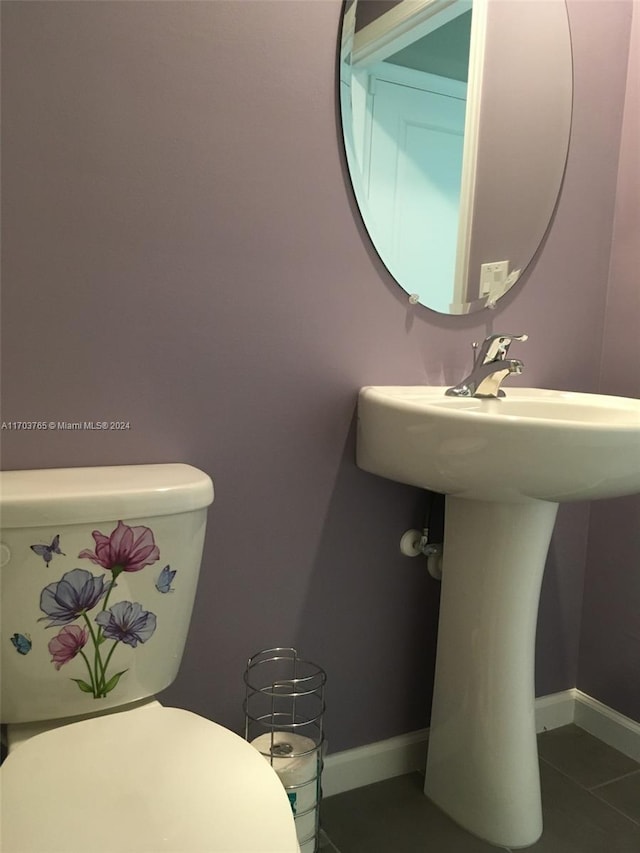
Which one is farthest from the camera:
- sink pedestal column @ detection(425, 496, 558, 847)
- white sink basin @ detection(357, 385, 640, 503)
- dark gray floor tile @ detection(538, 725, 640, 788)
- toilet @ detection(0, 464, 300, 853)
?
dark gray floor tile @ detection(538, 725, 640, 788)

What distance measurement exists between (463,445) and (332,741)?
2.36 ft

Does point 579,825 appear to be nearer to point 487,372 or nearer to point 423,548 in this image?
point 423,548

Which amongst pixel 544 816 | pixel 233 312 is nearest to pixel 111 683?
pixel 233 312

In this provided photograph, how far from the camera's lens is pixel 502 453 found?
108 cm

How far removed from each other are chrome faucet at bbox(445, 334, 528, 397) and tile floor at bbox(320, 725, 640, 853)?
82 cm

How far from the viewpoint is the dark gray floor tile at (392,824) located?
4.37ft

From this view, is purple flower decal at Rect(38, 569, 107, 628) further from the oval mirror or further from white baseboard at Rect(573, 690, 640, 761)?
white baseboard at Rect(573, 690, 640, 761)

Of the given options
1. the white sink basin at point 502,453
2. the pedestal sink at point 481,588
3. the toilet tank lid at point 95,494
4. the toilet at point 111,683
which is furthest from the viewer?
the pedestal sink at point 481,588

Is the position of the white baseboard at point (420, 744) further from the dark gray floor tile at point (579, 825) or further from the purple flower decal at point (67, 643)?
the purple flower decal at point (67, 643)

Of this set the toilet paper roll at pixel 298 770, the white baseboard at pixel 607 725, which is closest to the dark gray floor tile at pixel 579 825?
the white baseboard at pixel 607 725

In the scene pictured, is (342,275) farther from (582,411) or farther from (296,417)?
(582,411)

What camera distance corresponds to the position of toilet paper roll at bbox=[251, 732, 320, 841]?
1224mm

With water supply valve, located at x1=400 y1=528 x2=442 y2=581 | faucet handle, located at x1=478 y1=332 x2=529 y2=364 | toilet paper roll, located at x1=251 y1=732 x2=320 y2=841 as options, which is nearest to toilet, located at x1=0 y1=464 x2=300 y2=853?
toilet paper roll, located at x1=251 y1=732 x2=320 y2=841

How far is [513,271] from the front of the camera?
5.10ft
